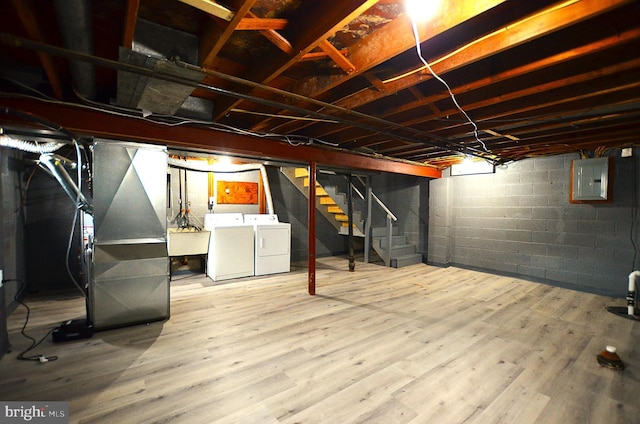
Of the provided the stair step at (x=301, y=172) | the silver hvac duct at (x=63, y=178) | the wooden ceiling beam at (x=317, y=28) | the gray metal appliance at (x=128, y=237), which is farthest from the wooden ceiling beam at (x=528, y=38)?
the stair step at (x=301, y=172)

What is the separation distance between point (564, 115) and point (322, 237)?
16.6 feet

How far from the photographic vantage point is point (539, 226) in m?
4.46

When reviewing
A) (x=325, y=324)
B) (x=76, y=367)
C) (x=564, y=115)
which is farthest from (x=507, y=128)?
(x=76, y=367)

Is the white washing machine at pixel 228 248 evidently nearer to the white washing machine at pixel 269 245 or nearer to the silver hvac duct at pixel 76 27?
the white washing machine at pixel 269 245

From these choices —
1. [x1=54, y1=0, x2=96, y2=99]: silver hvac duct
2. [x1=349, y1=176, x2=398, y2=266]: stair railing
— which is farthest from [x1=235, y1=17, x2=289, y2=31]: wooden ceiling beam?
[x1=349, y1=176, x2=398, y2=266]: stair railing

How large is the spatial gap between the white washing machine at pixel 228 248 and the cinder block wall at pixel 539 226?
12.7ft

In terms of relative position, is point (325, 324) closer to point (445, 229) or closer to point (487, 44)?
point (487, 44)

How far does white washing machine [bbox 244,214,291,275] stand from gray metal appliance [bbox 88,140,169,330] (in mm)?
1884

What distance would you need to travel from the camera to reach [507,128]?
2.98 metres

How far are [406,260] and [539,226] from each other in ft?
7.73

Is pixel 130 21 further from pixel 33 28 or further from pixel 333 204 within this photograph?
pixel 333 204

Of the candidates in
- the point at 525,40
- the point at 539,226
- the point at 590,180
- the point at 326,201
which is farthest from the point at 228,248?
the point at 590,180

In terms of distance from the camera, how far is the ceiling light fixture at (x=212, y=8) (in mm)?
1144

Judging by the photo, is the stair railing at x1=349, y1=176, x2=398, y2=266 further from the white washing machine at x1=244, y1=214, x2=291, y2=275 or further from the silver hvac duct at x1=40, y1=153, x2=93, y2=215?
the silver hvac duct at x1=40, y1=153, x2=93, y2=215
